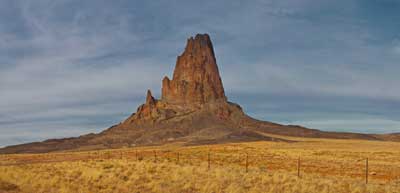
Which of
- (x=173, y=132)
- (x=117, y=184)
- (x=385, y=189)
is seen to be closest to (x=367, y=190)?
(x=385, y=189)

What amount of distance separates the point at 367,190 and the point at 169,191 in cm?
964

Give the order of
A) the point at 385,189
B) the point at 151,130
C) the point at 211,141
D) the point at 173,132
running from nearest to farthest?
1. the point at 385,189
2. the point at 211,141
3. the point at 173,132
4. the point at 151,130

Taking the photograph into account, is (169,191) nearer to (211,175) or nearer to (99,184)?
(99,184)

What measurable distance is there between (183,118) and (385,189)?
547 feet

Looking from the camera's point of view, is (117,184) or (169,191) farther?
(117,184)

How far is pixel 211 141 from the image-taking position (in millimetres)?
145250

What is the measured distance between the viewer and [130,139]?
172 metres

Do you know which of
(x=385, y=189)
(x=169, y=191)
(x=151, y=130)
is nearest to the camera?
(x=169, y=191)

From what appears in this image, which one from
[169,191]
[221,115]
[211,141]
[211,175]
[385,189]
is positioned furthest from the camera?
[221,115]

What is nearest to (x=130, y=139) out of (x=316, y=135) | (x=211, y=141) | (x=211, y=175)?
(x=211, y=141)

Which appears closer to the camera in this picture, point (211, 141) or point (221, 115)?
point (211, 141)

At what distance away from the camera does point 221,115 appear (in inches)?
7707

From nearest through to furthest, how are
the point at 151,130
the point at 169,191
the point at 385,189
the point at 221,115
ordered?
1. the point at 169,191
2. the point at 385,189
3. the point at 151,130
4. the point at 221,115

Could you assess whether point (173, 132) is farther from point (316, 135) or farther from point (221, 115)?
point (316, 135)
